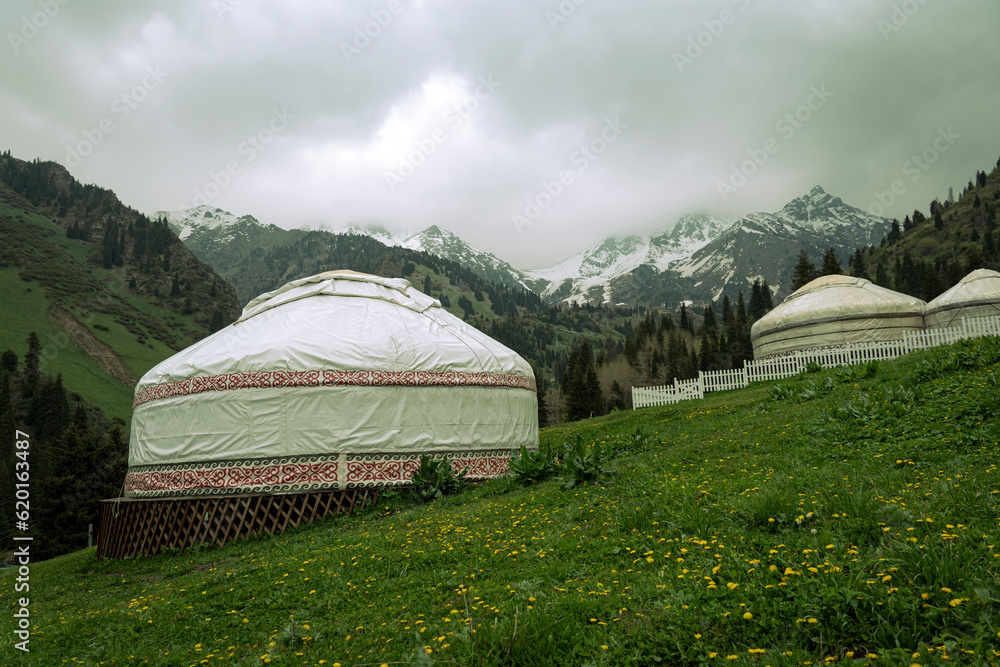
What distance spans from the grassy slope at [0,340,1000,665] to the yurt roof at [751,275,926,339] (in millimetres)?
17351

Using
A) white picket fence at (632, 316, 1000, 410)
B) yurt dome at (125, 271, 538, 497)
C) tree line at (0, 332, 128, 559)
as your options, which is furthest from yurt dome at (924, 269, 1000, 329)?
tree line at (0, 332, 128, 559)

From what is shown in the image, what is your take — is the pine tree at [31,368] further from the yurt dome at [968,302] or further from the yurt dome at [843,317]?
the yurt dome at [968,302]

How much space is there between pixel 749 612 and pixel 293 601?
355cm

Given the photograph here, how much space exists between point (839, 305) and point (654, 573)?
23658 millimetres

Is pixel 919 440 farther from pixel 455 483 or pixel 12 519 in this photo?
pixel 12 519

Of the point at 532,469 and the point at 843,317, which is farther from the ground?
the point at 843,317

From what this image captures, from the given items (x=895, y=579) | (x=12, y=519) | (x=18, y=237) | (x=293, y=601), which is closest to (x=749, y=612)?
(x=895, y=579)

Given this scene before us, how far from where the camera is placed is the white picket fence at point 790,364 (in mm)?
17609

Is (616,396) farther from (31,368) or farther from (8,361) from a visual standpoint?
(8,361)

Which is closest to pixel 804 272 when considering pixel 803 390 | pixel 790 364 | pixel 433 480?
pixel 790 364

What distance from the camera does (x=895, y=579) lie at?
295 cm

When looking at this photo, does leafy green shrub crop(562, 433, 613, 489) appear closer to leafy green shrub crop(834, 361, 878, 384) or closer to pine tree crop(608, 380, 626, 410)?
leafy green shrub crop(834, 361, 878, 384)

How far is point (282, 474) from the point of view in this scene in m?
8.62

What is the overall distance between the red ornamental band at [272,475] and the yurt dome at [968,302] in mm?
23570
